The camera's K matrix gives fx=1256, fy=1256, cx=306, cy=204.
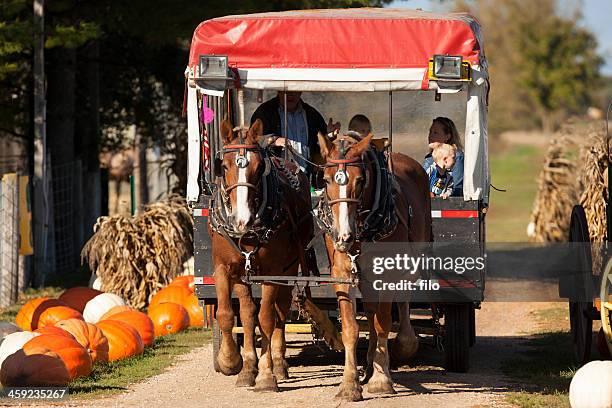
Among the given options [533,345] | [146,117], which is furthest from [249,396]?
[146,117]

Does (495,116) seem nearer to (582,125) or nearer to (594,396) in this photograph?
(582,125)

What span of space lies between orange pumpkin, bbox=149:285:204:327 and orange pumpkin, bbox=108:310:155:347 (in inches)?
70.3

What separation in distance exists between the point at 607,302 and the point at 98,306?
20.7 ft

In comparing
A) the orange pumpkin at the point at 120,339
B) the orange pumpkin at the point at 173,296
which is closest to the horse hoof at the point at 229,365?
the orange pumpkin at the point at 120,339

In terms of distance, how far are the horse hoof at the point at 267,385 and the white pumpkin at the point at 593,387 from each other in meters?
2.47

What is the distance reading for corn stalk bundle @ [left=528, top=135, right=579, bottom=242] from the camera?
85.9 ft

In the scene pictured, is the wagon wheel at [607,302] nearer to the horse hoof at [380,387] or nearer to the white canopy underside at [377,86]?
the white canopy underside at [377,86]

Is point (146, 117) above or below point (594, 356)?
above

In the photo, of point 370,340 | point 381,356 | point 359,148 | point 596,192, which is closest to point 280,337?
point 370,340

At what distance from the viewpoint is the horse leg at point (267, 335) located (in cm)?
1022

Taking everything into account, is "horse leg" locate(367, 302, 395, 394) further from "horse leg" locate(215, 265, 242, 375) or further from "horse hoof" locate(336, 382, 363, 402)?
"horse leg" locate(215, 265, 242, 375)

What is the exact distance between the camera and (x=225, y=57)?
10.6m

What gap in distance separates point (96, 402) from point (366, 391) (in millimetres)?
2162

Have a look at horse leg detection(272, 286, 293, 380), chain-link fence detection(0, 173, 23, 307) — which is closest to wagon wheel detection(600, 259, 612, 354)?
horse leg detection(272, 286, 293, 380)
